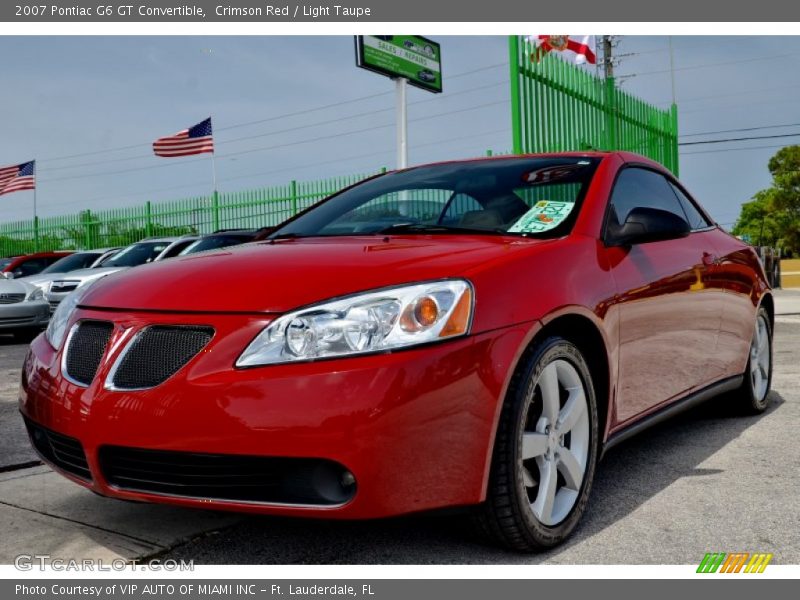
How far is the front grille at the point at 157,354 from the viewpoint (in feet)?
8.14

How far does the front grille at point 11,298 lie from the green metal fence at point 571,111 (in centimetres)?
646

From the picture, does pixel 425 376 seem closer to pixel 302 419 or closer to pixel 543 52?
pixel 302 419

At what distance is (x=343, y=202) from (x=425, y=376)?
72.7 inches

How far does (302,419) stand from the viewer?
2330mm

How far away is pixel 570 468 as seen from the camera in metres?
2.94

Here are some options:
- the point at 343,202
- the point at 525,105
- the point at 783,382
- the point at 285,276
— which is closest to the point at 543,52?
the point at 525,105

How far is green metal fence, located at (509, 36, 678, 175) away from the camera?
9.79 metres

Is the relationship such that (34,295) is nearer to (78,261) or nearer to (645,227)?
(78,261)

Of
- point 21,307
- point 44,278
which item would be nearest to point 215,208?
point 44,278

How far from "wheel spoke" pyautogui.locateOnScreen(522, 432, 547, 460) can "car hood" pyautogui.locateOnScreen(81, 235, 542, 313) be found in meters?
0.55

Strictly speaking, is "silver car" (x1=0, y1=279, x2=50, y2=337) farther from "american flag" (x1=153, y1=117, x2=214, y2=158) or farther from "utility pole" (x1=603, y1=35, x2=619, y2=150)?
"american flag" (x1=153, y1=117, x2=214, y2=158)

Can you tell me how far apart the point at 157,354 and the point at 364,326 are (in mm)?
595

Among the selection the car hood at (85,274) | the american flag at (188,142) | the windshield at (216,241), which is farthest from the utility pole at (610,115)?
the american flag at (188,142)

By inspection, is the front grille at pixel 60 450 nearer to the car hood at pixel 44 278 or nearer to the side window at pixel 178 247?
the side window at pixel 178 247
